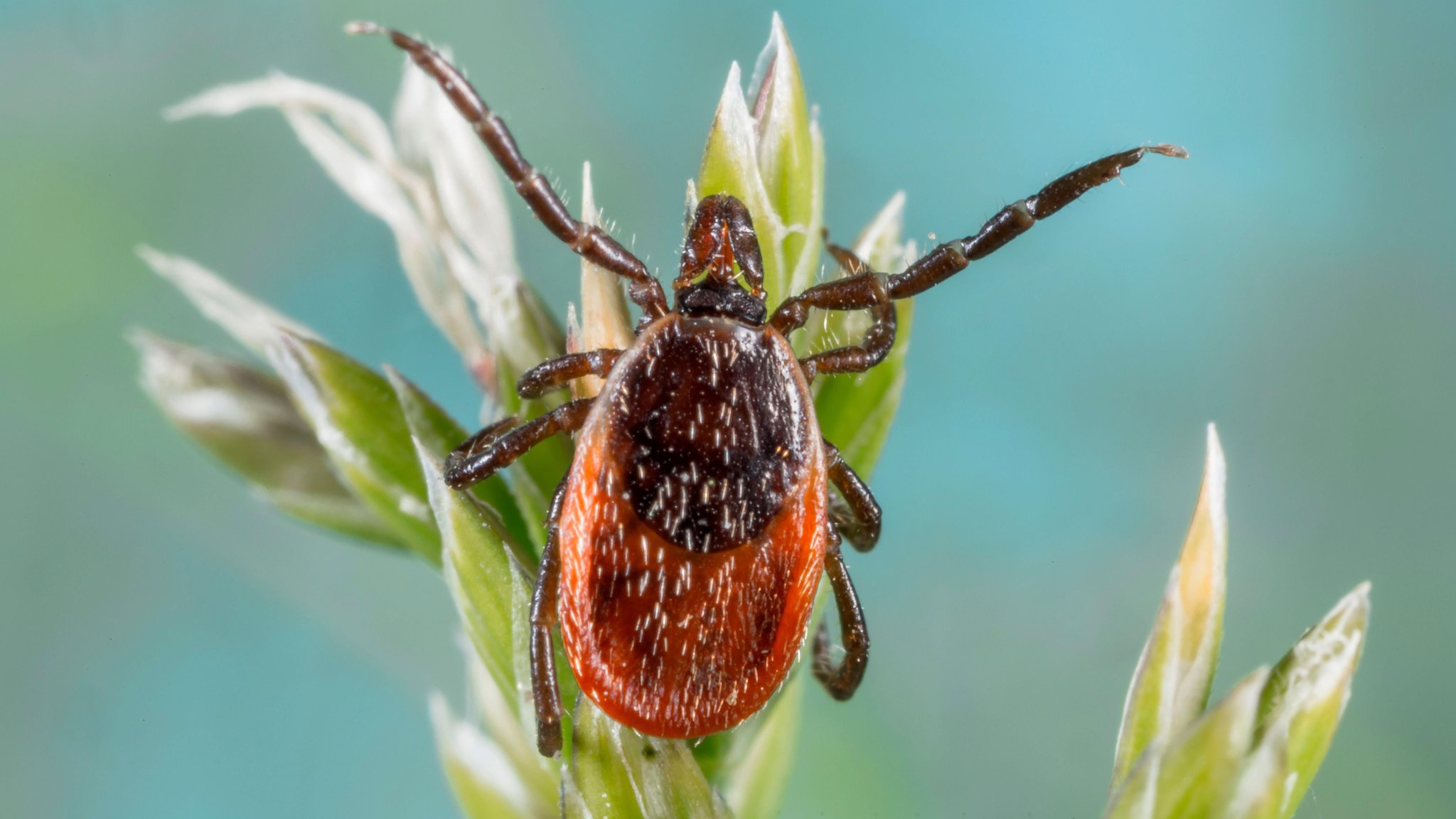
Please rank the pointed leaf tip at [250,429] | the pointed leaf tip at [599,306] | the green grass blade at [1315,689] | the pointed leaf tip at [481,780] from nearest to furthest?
the green grass blade at [1315,689]
the pointed leaf tip at [599,306]
the pointed leaf tip at [481,780]
the pointed leaf tip at [250,429]

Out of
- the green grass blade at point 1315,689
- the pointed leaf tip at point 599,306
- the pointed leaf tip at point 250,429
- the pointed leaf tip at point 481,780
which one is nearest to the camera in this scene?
the green grass blade at point 1315,689

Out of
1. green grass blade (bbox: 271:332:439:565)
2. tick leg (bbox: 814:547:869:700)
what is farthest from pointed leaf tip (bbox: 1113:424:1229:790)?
green grass blade (bbox: 271:332:439:565)

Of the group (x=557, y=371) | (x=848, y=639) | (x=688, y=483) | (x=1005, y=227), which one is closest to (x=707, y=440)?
(x=688, y=483)

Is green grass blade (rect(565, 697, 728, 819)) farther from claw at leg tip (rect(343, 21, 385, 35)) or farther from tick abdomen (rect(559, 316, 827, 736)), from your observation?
claw at leg tip (rect(343, 21, 385, 35))

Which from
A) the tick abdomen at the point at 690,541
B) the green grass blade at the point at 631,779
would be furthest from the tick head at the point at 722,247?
the green grass blade at the point at 631,779

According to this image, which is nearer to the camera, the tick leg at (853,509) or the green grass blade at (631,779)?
the green grass blade at (631,779)

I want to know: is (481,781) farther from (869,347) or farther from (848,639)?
(869,347)

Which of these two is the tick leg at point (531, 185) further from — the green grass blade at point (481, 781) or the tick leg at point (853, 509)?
the green grass blade at point (481, 781)
